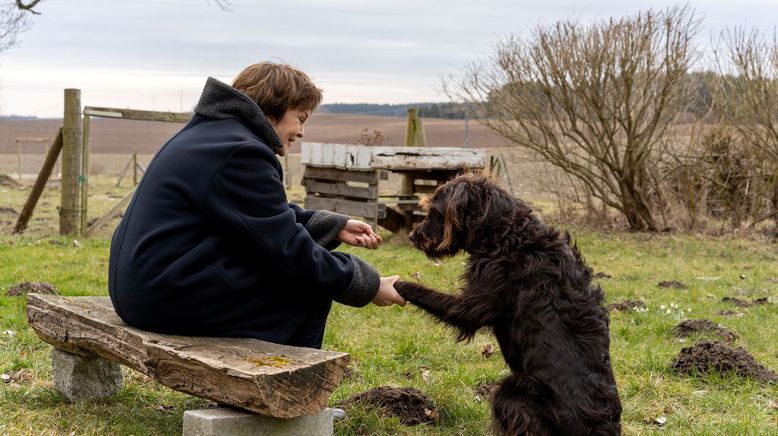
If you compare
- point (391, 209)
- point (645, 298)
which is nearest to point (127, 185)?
point (391, 209)

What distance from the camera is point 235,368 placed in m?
3.15

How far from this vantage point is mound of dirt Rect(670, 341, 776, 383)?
17.1 ft

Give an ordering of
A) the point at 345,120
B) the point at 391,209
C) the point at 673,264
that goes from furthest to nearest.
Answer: the point at 345,120 < the point at 391,209 < the point at 673,264

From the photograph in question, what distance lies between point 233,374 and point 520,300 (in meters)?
1.37

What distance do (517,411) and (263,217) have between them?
4.61 ft

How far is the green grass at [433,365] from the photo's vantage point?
4.27m

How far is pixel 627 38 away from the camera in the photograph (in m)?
13.4

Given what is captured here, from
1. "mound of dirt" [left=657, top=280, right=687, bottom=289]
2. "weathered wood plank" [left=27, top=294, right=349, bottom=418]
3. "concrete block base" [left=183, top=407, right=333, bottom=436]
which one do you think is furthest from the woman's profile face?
"mound of dirt" [left=657, top=280, right=687, bottom=289]

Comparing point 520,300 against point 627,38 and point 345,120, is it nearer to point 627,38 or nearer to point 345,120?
point 627,38

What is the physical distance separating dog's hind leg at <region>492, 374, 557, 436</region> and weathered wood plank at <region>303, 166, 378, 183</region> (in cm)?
824

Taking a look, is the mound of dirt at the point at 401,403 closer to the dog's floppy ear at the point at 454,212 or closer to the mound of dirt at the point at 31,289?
the dog's floppy ear at the point at 454,212

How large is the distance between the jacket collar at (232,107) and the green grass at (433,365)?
1.58m

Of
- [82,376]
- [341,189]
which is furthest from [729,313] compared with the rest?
[341,189]

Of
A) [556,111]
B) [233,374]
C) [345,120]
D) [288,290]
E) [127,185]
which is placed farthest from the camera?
[345,120]
